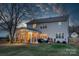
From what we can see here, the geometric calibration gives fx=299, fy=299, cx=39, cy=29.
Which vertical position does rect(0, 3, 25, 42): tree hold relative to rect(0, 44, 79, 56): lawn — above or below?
above

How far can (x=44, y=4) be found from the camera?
3.61m

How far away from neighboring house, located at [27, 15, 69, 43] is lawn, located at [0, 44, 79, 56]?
92mm

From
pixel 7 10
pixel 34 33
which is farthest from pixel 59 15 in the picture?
pixel 7 10

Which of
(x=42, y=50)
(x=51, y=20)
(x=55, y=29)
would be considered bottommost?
(x=42, y=50)

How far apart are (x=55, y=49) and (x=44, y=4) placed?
56 centimetres

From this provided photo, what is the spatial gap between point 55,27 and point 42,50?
1.04 feet

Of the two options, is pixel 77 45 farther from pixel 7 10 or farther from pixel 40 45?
pixel 7 10

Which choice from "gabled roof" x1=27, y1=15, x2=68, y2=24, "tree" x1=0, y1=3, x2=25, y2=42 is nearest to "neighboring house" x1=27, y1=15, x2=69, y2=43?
"gabled roof" x1=27, y1=15, x2=68, y2=24

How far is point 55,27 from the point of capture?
140 inches

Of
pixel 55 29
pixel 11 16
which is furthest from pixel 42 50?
pixel 11 16

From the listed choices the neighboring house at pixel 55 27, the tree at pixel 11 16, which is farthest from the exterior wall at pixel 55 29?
the tree at pixel 11 16

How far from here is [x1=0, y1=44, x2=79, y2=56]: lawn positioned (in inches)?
140

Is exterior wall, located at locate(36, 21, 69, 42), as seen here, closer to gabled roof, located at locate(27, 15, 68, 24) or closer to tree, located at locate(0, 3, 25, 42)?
gabled roof, located at locate(27, 15, 68, 24)

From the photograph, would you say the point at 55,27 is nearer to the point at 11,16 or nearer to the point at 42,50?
the point at 42,50
